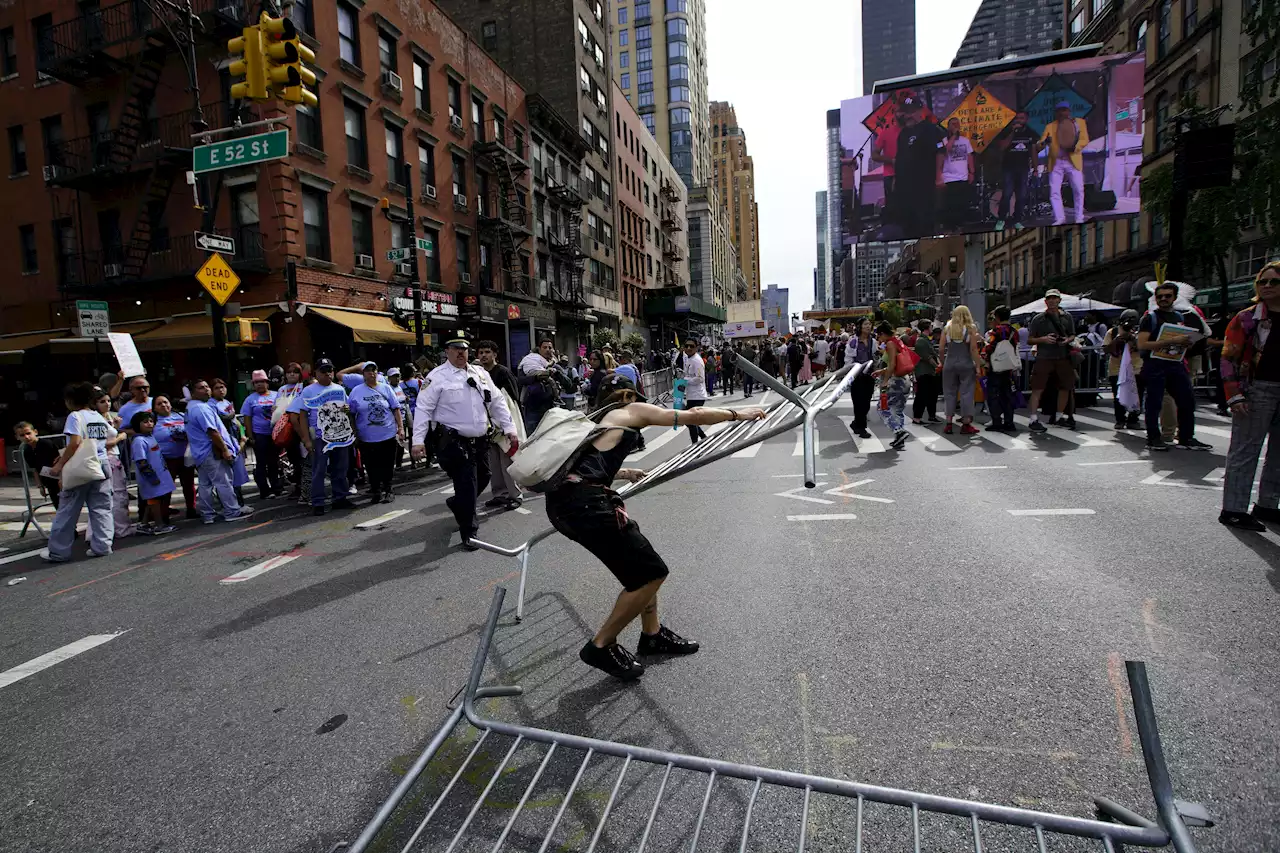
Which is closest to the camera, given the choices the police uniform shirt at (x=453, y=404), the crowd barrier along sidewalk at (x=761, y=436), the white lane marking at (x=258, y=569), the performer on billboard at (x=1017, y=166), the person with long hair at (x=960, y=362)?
the crowd barrier along sidewalk at (x=761, y=436)

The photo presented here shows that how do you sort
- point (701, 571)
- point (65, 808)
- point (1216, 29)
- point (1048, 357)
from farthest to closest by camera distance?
point (1216, 29)
point (1048, 357)
point (701, 571)
point (65, 808)

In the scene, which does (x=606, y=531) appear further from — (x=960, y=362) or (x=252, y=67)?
(x=252, y=67)

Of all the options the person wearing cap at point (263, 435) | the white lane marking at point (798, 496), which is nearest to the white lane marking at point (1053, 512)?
the white lane marking at point (798, 496)

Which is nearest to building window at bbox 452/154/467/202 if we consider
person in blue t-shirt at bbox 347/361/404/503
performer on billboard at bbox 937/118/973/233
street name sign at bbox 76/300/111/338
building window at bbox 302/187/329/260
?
building window at bbox 302/187/329/260

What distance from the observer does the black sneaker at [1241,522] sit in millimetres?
5242

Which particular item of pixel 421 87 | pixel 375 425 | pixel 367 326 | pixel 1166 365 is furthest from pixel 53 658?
pixel 421 87

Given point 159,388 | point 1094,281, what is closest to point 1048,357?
point 159,388

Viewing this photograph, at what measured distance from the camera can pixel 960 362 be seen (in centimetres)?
1056

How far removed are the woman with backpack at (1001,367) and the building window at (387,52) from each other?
21466 mm

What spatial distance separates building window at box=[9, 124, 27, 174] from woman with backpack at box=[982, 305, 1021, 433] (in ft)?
96.1

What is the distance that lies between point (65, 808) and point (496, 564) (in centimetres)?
323

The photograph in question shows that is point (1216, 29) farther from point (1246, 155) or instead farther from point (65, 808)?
point (65, 808)

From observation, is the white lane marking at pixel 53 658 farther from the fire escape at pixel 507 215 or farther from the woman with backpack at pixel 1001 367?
the fire escape at pixel 507 215

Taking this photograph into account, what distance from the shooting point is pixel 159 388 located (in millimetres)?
20266
